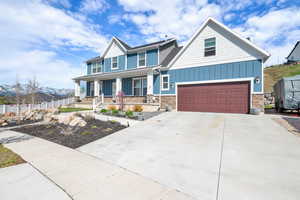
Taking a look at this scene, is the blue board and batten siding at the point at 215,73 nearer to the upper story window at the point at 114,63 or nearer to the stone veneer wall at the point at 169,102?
the stone veneer wall at the point at 169,102

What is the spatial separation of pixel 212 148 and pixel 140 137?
2.57 metres

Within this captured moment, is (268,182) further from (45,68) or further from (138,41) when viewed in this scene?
(45,68)

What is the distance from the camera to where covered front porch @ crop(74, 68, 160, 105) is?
12719 millimetres

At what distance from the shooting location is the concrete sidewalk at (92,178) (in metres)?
2.18

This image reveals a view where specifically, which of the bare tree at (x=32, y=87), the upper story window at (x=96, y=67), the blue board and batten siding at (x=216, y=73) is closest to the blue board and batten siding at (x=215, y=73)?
the blue board and batten siding at (x=216, y=73)

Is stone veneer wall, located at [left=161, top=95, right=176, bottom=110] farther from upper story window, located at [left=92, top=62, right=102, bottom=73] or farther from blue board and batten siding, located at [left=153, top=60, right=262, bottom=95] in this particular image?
upper story window, located at [left=92, top=62, right=102, bottom=73]

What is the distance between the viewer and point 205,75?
433 inches

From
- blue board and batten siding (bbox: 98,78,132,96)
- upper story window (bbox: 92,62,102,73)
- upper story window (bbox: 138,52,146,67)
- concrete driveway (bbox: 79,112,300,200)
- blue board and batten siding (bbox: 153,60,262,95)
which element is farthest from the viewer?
upper story window (bbox: 92,62,102,73)

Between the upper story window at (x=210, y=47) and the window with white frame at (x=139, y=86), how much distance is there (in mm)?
6151

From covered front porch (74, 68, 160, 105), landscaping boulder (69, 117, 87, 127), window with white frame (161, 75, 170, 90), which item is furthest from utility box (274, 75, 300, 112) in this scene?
landscaping boulder (69, 117, 87, 127)

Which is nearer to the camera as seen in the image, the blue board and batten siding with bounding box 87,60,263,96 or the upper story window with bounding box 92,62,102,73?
the blue board and batten siding with bounding box 87,60,263,96

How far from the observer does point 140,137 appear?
5.37 m

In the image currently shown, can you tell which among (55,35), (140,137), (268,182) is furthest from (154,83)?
(268,182)

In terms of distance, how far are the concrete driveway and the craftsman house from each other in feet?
15.7
